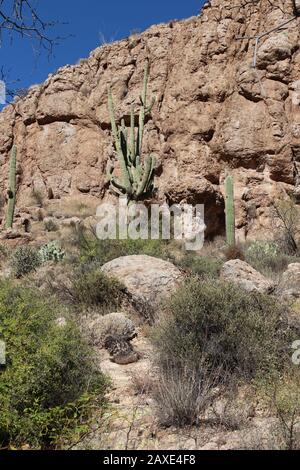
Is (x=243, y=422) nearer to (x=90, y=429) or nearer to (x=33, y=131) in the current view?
(x=90, y=429)

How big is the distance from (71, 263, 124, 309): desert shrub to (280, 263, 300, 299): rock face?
2273 millimetres

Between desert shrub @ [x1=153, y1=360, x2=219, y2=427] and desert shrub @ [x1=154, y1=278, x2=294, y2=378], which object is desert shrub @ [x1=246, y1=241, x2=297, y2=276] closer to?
desert shrub @ [x1=154, y1=278, x2=294, y2=378]

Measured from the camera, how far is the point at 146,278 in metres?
6.80

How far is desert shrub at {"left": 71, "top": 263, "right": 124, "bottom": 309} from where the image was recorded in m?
6.55

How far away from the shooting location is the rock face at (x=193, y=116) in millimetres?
17203

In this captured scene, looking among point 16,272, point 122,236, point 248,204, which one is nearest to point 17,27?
point 16,272

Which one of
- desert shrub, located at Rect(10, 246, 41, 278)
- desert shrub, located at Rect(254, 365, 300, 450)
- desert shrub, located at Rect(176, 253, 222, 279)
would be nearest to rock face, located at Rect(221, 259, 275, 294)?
desert shrub, located at Rect(176, 253, 222, 279)

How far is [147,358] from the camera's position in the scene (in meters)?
4.94

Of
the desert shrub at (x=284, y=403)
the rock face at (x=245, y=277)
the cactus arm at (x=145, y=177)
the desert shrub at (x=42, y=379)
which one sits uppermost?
the cactus arm at (x=145, y=177)

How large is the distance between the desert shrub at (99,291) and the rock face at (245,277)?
156 centimetres

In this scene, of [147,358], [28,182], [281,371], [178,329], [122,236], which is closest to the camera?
[281,371]

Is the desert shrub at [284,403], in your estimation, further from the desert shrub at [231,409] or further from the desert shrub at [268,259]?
the desert shrub at [268,259]

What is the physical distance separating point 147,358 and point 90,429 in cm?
190

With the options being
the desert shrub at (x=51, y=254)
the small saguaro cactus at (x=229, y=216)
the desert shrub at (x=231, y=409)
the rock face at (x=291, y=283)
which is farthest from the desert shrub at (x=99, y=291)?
the small saguaro cactus at (x=229, y=216)
